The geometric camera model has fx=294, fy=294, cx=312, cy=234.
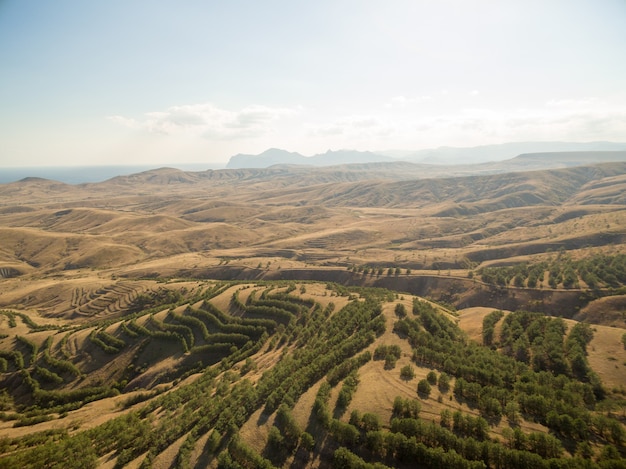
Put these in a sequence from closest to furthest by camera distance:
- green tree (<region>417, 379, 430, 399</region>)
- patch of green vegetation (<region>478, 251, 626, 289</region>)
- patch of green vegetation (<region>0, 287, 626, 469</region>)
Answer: patch of green vegetation (<region>0, 287, 626, 469</region>) < green tree (<region>417, 379, 430, 399</region>) < patch of green vegetation (<region>478, 251, 626, 289</region>)

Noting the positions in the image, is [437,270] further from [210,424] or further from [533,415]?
[210,424]

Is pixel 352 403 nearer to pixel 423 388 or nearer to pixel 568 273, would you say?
pixel 423 388

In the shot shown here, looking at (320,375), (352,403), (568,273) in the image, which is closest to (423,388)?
(352,403)

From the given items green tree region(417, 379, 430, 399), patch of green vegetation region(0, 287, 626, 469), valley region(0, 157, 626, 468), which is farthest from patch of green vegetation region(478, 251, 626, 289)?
green tree region(417, 379, 430, 399)

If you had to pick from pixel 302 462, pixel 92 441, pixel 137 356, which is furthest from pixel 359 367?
pixel 137 356

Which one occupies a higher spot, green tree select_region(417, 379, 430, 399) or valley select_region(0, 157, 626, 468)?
green tree select_region(417, 379, 430, 399)

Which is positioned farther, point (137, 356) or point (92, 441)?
point (137, 356)

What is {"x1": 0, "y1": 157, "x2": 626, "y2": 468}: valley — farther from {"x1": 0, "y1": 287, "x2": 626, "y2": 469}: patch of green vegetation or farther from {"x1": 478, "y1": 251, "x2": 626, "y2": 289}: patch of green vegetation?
{"x1": 478, "y1": 251, "x2": 626, "y2": 289}: patch of green vegetation

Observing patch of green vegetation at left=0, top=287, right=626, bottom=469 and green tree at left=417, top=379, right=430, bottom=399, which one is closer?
patch of green vegetation at left=0, top=287, right=626, bottom=469

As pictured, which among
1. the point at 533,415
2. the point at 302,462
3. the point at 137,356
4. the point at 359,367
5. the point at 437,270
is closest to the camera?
the point at 302,462

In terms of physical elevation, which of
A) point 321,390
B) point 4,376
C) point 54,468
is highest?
point 321,390

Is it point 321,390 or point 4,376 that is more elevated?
point 321,390
